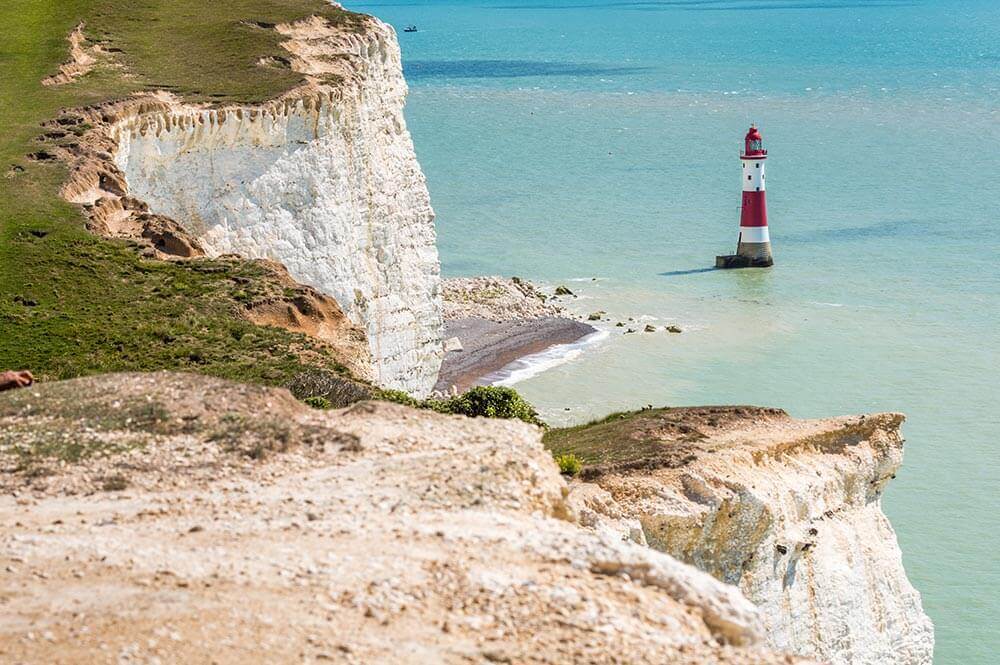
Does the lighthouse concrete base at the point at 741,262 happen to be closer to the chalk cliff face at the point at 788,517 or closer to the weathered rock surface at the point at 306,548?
the chalk cliff face at the point at 788,517

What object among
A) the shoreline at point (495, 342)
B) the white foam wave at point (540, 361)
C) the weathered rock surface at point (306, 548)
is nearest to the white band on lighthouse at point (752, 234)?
the shoreline at point (495, 342)

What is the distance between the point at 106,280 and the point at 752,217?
1720 inches

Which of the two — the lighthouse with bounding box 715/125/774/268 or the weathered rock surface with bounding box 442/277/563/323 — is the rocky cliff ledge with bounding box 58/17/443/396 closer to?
the weathered rock surface with bounding box 442/277/563/323

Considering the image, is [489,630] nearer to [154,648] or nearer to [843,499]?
[154,648]

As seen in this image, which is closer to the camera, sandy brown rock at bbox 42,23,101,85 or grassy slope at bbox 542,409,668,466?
grassy slope at bbox 542,409,668,466

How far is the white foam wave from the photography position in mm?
51250

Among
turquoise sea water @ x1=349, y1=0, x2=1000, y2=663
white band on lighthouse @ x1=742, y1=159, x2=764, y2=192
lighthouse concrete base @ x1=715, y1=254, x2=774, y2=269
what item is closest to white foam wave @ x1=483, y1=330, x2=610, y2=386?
turquoise sea water @ x1=349, y1=0, x2=1000, y2=663

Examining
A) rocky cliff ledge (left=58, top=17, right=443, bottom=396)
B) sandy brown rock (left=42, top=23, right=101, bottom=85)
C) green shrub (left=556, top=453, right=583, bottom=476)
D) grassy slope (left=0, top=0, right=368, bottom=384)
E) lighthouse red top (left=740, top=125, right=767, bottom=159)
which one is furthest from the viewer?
lighthouse red top (left=740, top=125, right=767, bottom=159)

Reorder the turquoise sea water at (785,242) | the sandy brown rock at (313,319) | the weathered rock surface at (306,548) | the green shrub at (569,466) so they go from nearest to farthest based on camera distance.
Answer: the weathered rock surface at (306,548) < the green shrub at (569,466) < the sandy brown rock at (313,319) < the turquoise sea water at (785,242)

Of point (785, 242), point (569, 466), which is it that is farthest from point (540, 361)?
point (569, 466)

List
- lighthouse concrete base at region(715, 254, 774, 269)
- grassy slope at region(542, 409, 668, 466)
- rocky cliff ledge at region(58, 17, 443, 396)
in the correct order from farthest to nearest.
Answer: lighthouse concrete base at region(715, 254, 774, 269)
rocky cliff ledge at region(58, 17, 443, 396)
grassy slope at region(542, 409, 668, 466)

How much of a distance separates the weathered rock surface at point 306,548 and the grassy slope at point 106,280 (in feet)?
22.7

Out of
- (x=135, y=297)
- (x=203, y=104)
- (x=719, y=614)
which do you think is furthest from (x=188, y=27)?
(x=719, y=614)

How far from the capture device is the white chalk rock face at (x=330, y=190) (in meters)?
34.4
